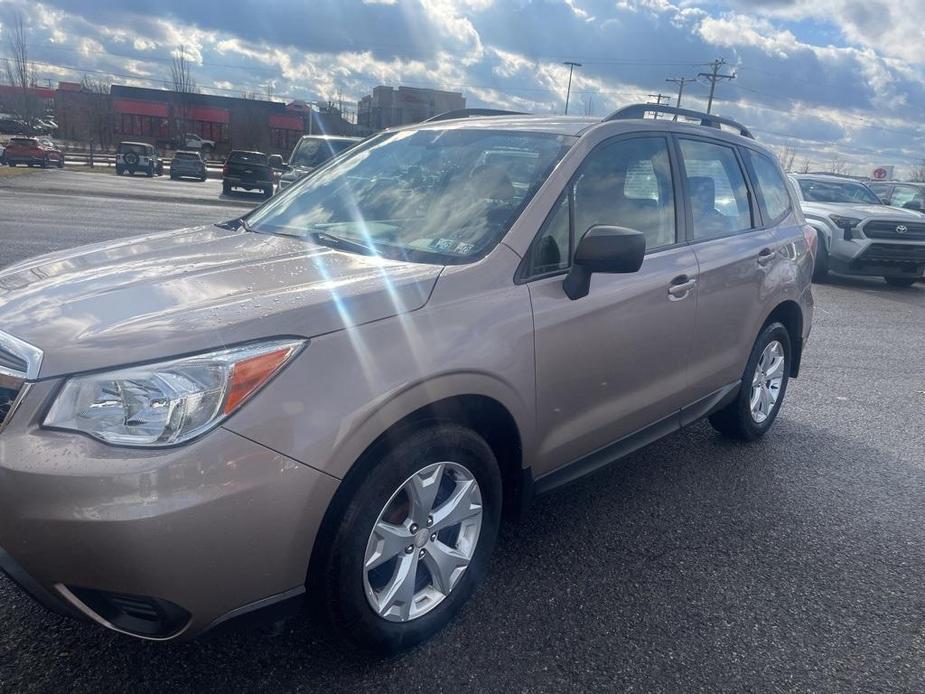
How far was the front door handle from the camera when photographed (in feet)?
11.5

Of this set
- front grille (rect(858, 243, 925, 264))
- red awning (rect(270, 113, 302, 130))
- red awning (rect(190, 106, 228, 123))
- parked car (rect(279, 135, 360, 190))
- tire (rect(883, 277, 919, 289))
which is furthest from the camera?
red awning (rect(190, 106, 228, 123))

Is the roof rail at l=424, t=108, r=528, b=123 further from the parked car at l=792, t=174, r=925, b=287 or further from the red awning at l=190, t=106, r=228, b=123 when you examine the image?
the red awning at l=190, t=106, r=228, b=123

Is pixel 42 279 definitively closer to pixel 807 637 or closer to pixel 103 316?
pixel 103 316

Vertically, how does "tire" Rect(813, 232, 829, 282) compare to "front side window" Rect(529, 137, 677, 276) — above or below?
below

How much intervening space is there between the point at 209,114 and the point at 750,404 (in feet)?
241

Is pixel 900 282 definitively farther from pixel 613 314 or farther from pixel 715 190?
pixel 613 314

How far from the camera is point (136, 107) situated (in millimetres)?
A: 68000

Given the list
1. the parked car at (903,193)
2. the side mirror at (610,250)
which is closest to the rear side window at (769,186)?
the side mirror at (610,250)

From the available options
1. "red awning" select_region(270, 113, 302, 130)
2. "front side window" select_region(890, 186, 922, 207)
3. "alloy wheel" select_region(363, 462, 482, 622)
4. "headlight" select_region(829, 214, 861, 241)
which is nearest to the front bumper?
"alloy wheel" select_region(363, 462, 482, 622)

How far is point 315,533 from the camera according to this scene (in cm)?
217

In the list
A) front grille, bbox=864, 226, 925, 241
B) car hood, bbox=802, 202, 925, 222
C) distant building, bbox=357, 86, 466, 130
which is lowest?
front grille, bbox=864, 226, 925, 241

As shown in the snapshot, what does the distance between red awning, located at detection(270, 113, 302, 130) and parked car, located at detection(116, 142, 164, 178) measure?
28.7 m

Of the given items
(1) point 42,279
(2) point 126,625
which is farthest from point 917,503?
(1) point 42,279

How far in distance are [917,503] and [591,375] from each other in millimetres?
2292
